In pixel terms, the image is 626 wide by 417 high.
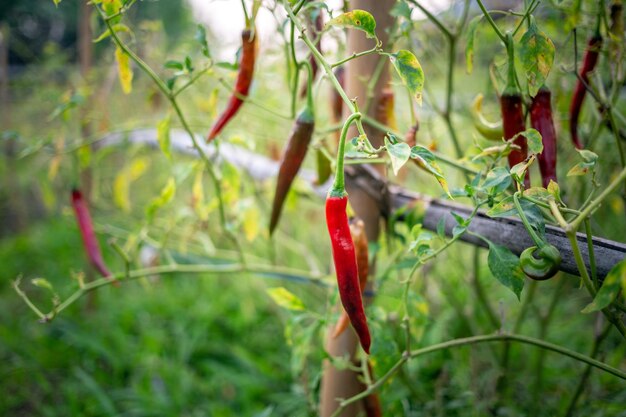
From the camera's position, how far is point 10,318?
1979 millimetres

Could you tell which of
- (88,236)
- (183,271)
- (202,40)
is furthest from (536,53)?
(88,236)

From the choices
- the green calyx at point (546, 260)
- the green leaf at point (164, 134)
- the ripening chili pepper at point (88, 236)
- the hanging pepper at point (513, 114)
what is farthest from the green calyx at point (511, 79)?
the ripening chili pepper at point (88, 236)

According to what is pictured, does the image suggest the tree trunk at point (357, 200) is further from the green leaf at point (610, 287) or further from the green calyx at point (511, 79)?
the green leaf at point (610, 287)

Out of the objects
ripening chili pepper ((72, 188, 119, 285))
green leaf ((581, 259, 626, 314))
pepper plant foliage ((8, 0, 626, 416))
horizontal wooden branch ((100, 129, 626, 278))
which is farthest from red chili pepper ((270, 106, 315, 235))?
ripening chili pepper ((72, 188, 119, 285))

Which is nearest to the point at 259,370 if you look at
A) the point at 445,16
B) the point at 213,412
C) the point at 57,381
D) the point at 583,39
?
the point at 213,412

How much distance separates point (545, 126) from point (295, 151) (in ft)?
1.17

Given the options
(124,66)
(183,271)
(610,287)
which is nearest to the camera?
(610,287)

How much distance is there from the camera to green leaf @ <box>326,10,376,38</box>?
493 mm

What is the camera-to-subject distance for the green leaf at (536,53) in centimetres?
52

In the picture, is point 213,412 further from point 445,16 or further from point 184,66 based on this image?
point 445,16

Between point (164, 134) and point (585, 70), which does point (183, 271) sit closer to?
point (164, 134)

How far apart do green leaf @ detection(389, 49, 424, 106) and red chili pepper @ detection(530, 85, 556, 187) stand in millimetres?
236

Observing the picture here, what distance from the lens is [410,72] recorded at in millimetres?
487

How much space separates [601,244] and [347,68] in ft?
1.69
